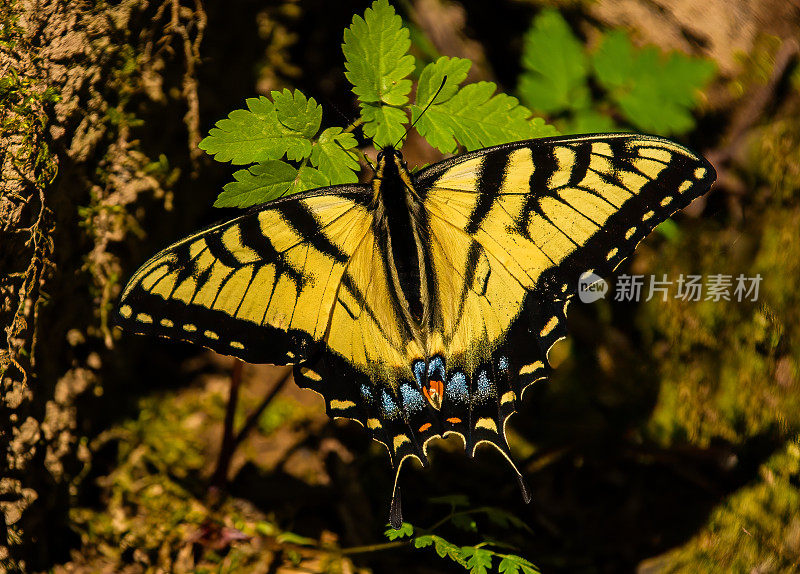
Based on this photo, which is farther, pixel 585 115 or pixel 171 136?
pixel 585 115

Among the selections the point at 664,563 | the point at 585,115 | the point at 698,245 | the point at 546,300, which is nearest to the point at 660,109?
the point at 585,115

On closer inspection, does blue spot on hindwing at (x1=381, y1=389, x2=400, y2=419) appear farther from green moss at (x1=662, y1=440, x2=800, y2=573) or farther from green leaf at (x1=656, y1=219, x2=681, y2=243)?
green leaf at (x1=656, y1=219, x2=681, y2=243)

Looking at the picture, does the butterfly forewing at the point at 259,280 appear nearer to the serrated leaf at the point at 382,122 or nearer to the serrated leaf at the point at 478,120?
the serrated leaf at the point at 382,122

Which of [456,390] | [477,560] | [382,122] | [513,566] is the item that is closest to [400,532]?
[477,560]

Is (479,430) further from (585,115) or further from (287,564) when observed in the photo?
(585,115)

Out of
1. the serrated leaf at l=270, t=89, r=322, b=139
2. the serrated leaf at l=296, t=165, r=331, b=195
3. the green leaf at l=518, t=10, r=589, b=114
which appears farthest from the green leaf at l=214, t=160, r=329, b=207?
the green leaf at l=518, t=10, r=589, b=114

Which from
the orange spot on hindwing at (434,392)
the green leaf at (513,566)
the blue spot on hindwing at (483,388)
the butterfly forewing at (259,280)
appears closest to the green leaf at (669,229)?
the blue spot on hindwing at (483,388)
